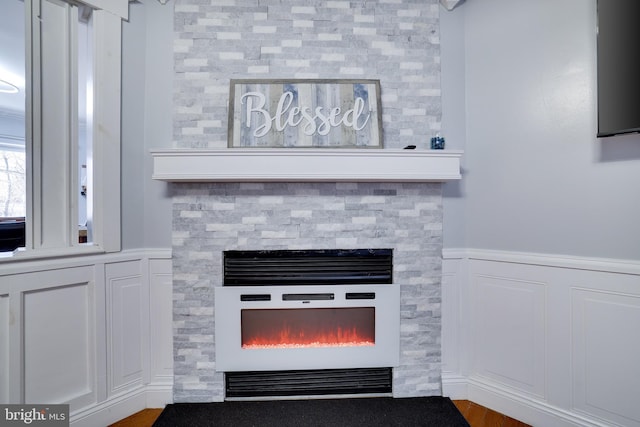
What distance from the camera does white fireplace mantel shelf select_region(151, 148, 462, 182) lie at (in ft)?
5.96

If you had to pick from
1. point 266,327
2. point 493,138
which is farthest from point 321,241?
point 493,138

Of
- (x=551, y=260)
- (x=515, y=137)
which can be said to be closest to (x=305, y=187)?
(x=515, y=137)

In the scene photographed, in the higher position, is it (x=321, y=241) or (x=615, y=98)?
(x=615, y=98)

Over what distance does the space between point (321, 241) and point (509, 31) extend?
1875 millimetres

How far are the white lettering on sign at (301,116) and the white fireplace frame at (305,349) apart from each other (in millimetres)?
1085

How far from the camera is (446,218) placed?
2113 millimetres

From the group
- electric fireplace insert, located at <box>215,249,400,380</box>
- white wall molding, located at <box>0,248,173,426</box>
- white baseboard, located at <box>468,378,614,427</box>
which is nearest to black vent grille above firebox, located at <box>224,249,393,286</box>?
electric fireplace insert, located at <box>215,249,400,380</box>

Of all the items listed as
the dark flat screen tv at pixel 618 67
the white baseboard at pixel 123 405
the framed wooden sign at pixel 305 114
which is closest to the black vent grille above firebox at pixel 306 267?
the framed wooden sign at pixel 305 114

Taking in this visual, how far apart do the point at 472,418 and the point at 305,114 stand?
226cm

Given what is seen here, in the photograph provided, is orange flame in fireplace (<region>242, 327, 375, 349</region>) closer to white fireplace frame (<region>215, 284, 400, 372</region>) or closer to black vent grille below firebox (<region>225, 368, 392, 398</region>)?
white fireplace frame (<region>215, 284, 400, 372</region>)

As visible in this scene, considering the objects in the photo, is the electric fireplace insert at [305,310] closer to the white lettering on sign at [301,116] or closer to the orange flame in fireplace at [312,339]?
the orange flame in fireplace at [312,339]

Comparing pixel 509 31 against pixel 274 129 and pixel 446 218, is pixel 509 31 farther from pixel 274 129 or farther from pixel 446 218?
pixel 274 129

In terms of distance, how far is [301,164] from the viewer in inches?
72.2

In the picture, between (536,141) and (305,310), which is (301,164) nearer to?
(305,310)
